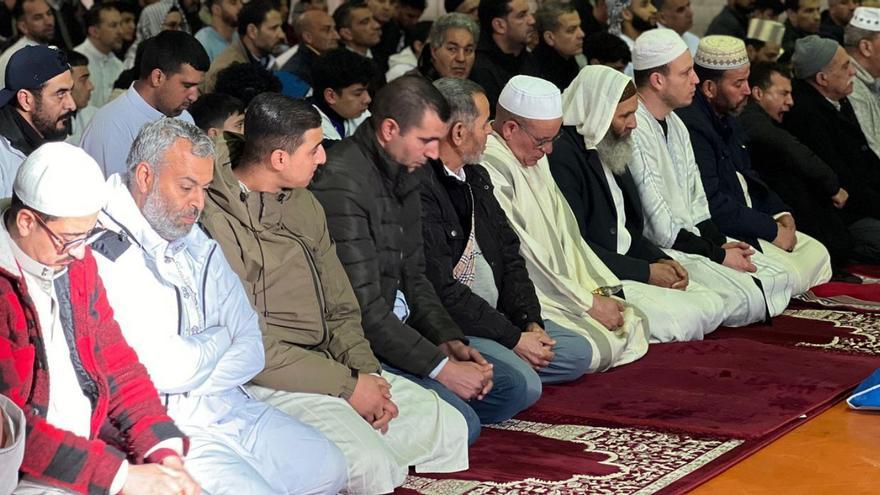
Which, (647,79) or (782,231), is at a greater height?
(647,79)

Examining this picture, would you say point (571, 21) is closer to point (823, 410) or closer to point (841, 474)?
point (823, 410)

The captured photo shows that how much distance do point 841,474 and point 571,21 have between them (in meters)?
5.04

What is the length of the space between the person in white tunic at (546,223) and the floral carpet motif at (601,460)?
0.76 meters

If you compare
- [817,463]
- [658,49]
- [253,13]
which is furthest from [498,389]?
[253,13]

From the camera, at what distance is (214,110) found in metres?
5.61

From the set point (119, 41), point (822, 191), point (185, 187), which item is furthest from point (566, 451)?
point (119, 41)

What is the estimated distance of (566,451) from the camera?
498 cm

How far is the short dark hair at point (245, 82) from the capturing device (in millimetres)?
6176

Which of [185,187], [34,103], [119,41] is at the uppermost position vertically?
[185,187]

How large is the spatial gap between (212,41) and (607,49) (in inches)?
108

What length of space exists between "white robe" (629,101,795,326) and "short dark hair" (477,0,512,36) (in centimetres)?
199

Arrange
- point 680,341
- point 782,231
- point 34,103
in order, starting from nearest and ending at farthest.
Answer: point 34,103, point 680,341, point 782,231

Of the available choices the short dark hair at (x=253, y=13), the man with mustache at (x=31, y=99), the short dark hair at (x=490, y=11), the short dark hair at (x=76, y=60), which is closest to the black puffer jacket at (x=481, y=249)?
the man with mustache at (x=31, y=99)

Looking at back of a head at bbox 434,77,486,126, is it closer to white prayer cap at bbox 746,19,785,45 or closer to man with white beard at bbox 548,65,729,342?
man with white beard at bbox 548,65,729,342
